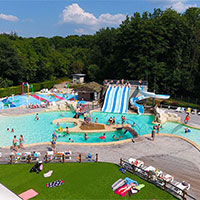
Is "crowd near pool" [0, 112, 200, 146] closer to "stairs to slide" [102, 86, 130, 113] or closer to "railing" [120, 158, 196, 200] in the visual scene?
"stairs to slide" [102, 86, 130, 113]

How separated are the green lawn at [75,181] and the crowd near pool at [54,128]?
18.3 feet

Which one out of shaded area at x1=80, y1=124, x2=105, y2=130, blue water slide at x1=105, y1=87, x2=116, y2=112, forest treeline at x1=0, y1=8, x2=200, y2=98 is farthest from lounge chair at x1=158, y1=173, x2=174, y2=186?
forest treeline at x1=0, y1=8, x2=200, y2=98

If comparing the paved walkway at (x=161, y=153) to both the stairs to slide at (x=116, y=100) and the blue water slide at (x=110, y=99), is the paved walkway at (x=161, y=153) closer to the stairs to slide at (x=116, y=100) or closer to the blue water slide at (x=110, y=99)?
the stairs to slide at (x=116, y=100)

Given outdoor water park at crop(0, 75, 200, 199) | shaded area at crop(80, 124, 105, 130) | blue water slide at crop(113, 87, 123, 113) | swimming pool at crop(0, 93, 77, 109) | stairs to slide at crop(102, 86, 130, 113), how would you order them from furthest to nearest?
1. swimming pool at crop(0, 93, 77, 109)
2. stairs to slide at crop(102, 86, 130, 113)
3. blue water slide at crop(113, 87, 123, 113)
4. shaded area at crop(80, 124, 105, 130)
5. outdoor water park at crop(0, 75, 200, 199)

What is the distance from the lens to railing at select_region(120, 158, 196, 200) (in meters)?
10.0

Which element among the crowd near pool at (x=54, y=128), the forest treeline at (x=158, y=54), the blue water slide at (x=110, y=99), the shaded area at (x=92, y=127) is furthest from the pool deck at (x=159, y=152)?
the forest treeline at (x=158, y=54)

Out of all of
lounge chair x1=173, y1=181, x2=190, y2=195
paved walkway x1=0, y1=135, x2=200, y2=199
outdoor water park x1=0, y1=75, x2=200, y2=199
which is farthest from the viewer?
paved walkway x1=0, y1=135, x2=200, y2=199

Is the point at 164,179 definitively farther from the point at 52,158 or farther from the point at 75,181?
the point at 52,158

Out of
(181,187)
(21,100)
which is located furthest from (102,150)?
(21,100)

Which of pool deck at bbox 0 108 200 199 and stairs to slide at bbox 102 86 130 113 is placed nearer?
pool deck at bbox 0 108 200 199

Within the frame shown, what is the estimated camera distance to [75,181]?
1129 centimetres

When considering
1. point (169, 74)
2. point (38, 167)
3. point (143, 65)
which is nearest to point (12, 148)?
point (38, 167)

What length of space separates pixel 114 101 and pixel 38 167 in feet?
61.5

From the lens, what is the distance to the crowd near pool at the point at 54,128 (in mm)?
18859
